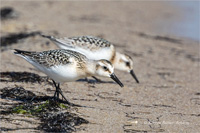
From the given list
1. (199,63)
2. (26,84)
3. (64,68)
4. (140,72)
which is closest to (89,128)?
(64,68)

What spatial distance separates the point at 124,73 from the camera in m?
9.66

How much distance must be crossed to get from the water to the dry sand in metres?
0.55

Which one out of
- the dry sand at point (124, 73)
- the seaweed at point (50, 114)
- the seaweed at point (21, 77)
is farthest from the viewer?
the seaweed at point (21, 77)

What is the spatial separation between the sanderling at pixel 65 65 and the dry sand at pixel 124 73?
56cm

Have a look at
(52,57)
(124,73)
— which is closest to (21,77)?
(52,57)

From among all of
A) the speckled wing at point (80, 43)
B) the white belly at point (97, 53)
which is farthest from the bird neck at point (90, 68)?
the speckled wing at point (80, 43)

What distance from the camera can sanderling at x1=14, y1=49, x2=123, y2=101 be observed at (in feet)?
20.6

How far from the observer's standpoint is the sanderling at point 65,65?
6.27 meters

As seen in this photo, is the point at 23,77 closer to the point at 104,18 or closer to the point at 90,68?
the point at 90,68

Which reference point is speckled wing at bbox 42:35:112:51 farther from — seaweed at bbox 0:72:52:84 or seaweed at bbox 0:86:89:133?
seaweed at bbox 0:86:89:133

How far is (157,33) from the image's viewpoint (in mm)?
13961

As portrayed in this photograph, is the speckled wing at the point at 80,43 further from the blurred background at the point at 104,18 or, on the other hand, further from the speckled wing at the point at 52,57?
the blurred background at the point at 104,18

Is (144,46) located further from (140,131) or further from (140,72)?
(140,131)

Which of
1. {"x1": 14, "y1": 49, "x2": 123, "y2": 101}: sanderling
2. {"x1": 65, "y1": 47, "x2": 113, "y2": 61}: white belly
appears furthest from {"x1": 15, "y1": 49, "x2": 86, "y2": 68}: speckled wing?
{"x1": 65, "y1": 47, "x2": 113, "y2": 61}: white belly
